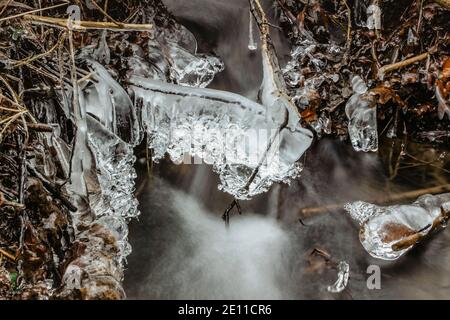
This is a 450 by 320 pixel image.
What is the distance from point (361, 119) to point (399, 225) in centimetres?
93

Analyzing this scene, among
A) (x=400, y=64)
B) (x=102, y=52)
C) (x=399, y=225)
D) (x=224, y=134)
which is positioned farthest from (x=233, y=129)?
(x=400, y=64)

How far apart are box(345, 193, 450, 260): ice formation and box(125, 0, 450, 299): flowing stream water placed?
2.7 inches

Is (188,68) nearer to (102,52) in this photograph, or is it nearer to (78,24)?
(102,52)

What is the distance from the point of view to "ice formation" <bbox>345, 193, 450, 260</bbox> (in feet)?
9.38

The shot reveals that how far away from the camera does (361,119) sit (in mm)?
3395

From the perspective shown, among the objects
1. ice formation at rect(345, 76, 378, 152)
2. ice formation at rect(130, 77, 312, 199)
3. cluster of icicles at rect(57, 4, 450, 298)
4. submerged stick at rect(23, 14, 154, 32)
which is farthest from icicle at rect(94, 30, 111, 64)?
ice formation at rect(345, 76, 378, 152)

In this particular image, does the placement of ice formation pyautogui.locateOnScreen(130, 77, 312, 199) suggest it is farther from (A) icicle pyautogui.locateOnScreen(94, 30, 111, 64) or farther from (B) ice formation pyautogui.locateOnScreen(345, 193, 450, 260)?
(B) ice formation pyautogui.locateOnScreen(345, 193, 450, 260)

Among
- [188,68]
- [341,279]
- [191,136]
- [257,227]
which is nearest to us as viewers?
[341,279]

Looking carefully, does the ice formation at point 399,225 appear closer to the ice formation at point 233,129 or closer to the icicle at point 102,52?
the ice formation at point 233,129

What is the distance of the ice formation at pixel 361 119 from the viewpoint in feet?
11.1

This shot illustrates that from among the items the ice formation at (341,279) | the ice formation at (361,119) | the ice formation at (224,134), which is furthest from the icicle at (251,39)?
the ice formation at (341,279)

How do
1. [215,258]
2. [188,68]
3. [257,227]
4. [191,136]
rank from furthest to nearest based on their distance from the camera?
[188,68] < [191,136] < [257,227] < [215,258]

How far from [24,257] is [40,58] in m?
1.41

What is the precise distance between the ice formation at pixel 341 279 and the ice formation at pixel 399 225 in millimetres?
202
